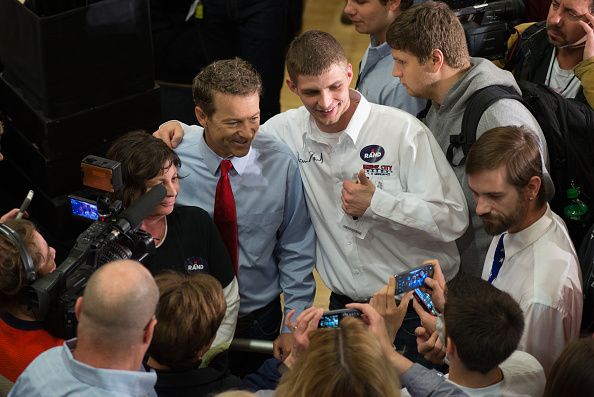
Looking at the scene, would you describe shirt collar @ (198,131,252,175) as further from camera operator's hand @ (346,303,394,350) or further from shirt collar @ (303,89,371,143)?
camera operator's hand @ (346,303,394,350)

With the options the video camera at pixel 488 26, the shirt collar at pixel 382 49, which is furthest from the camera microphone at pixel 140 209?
the video camera at pixel 488 26

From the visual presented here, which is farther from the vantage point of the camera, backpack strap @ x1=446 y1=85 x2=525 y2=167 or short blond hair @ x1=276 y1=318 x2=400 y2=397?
backpack strap @ x1=446 y1=85 x2=525 y2=167

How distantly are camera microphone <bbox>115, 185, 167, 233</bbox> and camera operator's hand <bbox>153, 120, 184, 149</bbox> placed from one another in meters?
0.45

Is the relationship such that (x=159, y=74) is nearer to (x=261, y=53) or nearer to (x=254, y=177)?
(x=261, y=53)

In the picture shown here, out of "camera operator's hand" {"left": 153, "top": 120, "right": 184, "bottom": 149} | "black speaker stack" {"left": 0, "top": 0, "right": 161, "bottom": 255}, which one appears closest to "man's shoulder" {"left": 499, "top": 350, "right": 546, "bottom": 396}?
"camera operator's hand" {"left": 153, "top": 120, "right": 184, "bottom": 149}

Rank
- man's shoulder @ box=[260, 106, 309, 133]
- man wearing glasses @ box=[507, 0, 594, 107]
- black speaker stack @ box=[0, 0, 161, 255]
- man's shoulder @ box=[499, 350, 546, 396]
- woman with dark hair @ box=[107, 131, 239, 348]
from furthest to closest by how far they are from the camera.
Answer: black speaker stack @ box=[0, 0, 161, 255]
man wearing glasses @ box=[507, 0, 594, 107]
man's shoulder @ box=[260, 106, 309, 133]
woman with dark hair @ box=[107, 131, 239, 348]
man's shoulder @ box=[499, 350, 546, 396]

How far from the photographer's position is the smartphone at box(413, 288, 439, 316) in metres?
2.94

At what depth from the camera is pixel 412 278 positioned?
2922 millimetres

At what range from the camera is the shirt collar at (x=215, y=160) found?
329 cm

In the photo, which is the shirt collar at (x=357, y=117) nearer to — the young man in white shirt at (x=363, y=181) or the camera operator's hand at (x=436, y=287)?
the young man in white shirt at (x=363, y=181)

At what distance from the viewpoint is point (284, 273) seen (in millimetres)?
3451

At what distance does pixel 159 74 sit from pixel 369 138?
289 centimetres

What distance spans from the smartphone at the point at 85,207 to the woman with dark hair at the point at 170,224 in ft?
0.78

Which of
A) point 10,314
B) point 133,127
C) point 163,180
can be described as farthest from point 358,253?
point 133,127
